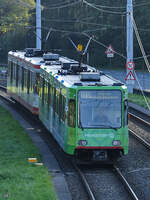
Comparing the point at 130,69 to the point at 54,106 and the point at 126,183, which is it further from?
the point at 126,183

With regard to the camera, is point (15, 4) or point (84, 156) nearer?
point (84, 156)

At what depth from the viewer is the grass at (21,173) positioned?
1424cm

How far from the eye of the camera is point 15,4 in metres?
70.1

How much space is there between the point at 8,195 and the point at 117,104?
5.00 meters

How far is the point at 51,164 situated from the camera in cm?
1859

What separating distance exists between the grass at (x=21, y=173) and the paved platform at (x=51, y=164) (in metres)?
0.22

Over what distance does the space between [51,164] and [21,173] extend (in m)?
2.21

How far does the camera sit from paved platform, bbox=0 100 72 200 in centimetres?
1500

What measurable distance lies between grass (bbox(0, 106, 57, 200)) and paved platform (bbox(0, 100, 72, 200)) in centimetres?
22

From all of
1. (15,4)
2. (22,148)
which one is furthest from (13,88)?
(15,4)

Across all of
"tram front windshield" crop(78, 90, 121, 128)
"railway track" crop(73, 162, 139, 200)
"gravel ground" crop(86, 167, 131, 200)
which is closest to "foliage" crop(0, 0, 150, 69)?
"tram front windshield" crop(78, 90, 121, 128)

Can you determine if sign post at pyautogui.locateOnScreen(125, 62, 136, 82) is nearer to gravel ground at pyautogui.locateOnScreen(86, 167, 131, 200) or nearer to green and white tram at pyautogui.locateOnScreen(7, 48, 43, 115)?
green and white tram at pyautogui.locateOnScreen(7, 48, 43, 115)

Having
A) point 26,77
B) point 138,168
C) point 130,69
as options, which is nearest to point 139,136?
point 138,168

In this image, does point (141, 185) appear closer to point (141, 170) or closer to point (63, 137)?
point (141, 170)
